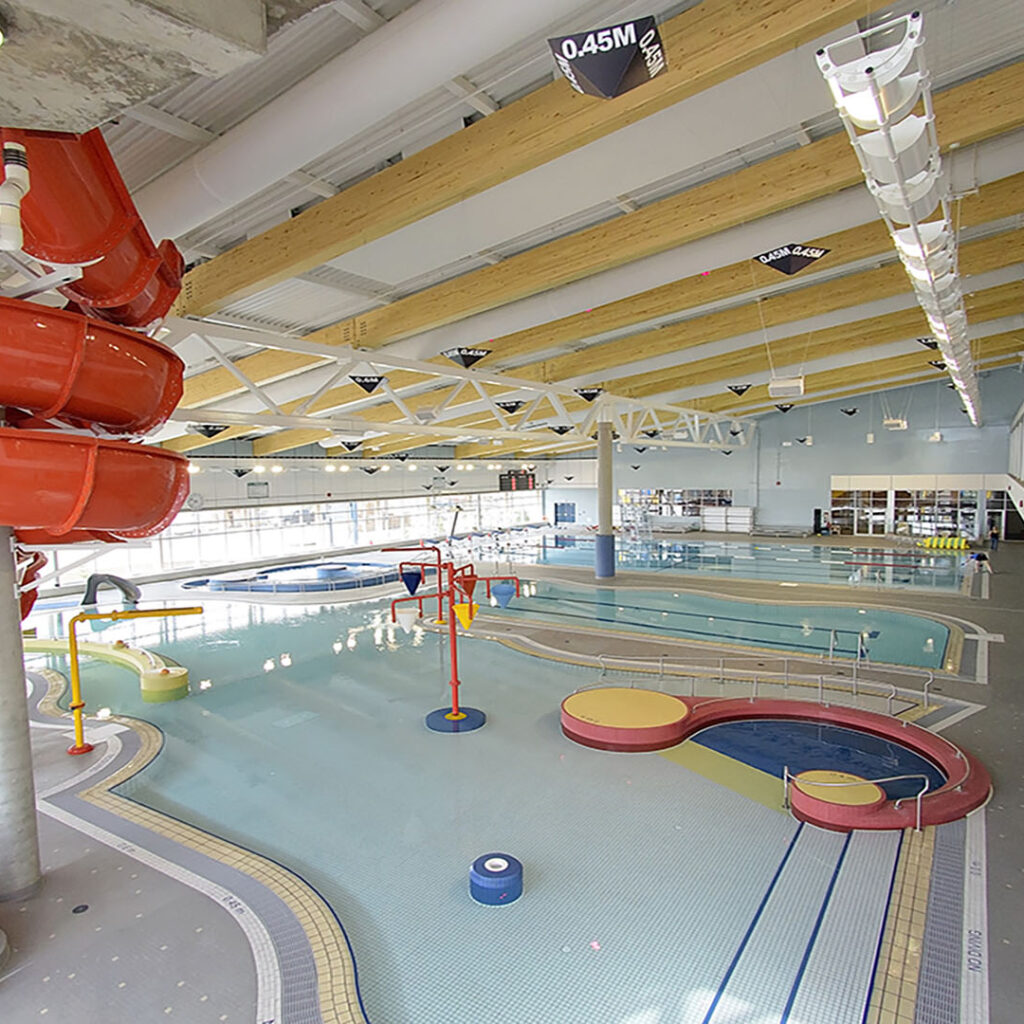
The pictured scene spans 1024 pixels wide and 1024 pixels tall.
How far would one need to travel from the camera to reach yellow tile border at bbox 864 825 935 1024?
3318mm

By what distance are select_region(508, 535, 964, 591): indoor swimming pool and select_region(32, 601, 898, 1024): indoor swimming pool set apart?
10.7 metres

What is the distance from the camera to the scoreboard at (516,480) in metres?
29.2

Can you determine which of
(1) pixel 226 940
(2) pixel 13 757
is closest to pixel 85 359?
(2) pixel 13 757

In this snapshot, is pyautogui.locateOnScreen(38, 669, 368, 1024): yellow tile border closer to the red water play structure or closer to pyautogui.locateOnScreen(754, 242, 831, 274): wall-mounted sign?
the red water play structure

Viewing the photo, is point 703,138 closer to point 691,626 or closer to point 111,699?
point 691,626

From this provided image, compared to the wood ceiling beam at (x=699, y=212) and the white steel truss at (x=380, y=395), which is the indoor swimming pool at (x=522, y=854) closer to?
the white steel truss at (x=380, y=395)

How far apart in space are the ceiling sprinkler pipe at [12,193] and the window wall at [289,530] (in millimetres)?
14481

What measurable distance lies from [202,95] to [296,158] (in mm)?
631

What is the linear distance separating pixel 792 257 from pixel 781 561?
14516 millimetres

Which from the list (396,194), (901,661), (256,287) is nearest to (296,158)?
(396,194)

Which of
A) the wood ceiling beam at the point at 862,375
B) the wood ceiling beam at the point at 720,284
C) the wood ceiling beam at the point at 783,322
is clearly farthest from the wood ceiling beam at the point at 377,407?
the wood ceiling beam at the point at 862,375

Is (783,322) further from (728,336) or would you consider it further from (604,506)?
(604,506)

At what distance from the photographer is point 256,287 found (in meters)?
5.96

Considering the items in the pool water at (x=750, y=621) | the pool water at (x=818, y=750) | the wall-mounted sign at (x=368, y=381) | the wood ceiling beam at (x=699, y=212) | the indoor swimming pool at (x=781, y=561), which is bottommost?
the pool water at (x=818, y=750)
